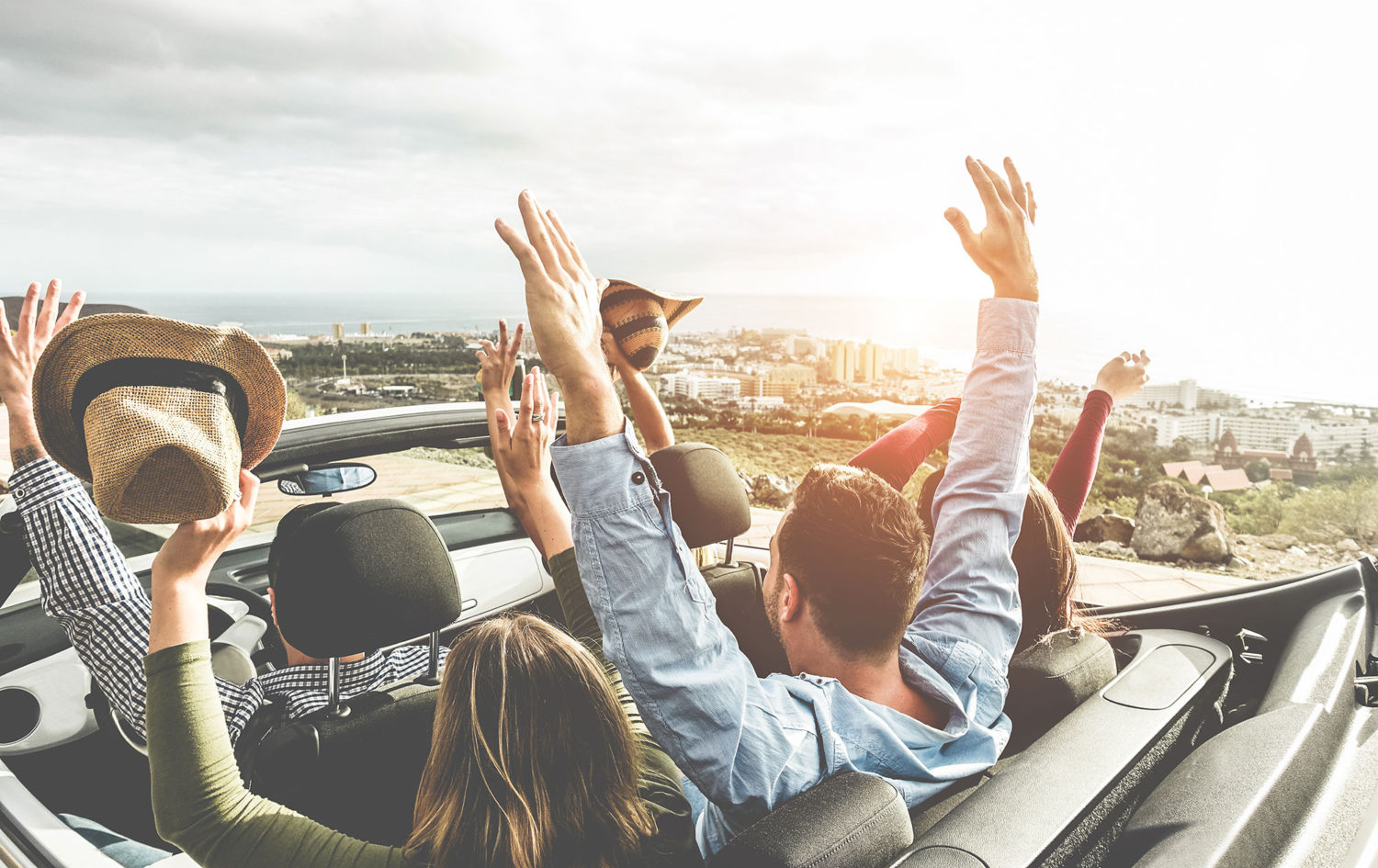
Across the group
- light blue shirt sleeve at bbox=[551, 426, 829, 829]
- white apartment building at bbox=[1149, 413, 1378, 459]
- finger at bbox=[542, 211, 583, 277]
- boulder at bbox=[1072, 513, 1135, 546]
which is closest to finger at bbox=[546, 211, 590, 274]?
finger at bbox=[542, 211, 583, 277]

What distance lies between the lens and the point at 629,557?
38.4 inches

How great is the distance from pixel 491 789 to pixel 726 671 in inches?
13.0

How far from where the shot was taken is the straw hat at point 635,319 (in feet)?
6.72

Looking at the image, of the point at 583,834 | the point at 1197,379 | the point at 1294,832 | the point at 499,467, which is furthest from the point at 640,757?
the point at 1197,379

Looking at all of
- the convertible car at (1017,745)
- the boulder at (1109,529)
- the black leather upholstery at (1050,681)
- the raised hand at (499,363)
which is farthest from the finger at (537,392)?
the boulder at (1109,529)

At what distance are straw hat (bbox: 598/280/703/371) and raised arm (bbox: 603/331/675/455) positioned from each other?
0.03 m

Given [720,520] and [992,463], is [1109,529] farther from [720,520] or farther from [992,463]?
[992,463]

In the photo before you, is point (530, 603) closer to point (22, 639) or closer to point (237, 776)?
point (22, 639)

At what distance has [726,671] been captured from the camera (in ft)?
3.38

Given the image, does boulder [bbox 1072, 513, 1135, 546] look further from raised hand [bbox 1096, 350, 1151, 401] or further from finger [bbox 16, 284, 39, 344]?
finger [bbox 16, 284, 39, 344]

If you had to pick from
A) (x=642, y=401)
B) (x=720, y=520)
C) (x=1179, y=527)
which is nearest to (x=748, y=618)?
(x=720, y=520)

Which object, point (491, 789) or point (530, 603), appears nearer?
point (491, 789)

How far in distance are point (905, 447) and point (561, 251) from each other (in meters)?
1.26

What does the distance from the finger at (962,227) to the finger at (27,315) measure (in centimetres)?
155
